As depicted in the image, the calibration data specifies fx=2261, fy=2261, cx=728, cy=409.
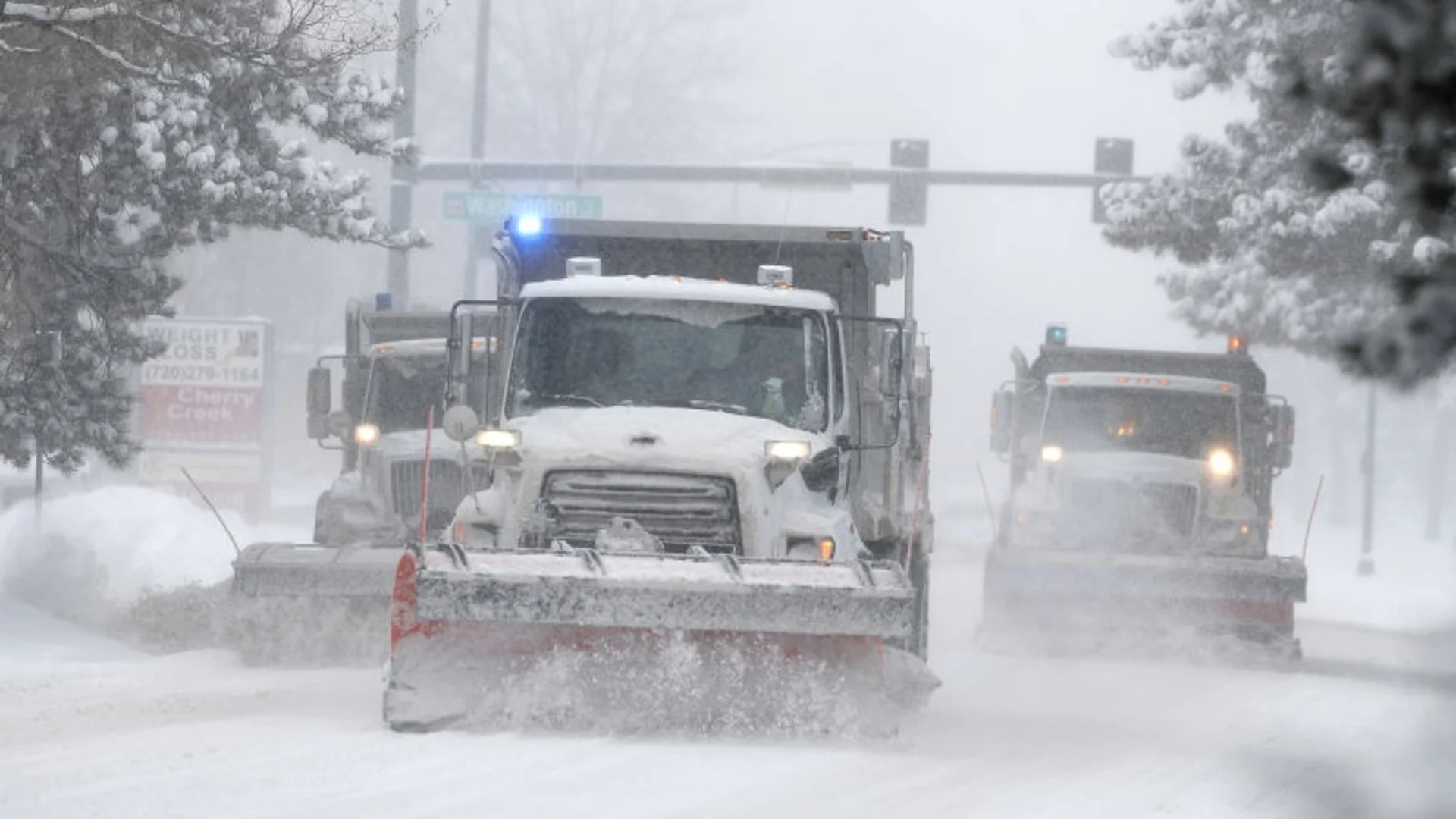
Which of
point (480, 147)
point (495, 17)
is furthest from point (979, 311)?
point (480, 147)

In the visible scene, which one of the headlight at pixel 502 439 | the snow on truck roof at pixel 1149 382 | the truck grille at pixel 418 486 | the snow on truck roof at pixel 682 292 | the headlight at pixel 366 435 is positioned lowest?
the truck grille at pixel 418 486

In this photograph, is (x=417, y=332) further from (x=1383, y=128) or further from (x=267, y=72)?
(x=1383, y=128)

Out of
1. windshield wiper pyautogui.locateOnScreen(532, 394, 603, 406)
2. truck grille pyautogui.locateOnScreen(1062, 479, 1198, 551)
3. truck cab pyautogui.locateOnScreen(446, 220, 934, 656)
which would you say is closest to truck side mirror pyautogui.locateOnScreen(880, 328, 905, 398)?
truck cab pyautogui.locateOnScreen(446, 220, 934, 656)

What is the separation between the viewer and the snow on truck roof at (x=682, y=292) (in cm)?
1130

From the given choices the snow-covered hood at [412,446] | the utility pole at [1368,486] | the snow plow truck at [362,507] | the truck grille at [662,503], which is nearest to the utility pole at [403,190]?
the snow plow truck at [362,507]

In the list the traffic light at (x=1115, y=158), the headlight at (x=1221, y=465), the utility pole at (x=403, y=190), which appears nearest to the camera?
the headlight at (x=1221, y=465)

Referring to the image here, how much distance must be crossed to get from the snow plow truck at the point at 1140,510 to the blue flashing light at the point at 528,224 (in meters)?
6.25

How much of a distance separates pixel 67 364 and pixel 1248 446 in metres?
9.91

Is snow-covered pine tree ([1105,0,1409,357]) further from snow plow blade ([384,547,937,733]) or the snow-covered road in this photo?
snow plow blade ([384,547,937,733])

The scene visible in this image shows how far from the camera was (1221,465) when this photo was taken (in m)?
18.6

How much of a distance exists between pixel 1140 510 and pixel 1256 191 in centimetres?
571

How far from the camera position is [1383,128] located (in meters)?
2.51

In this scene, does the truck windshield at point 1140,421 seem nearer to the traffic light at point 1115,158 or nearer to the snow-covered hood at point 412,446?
the snow-covered hood at point 412,446

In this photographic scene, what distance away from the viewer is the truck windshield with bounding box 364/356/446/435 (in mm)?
16609
